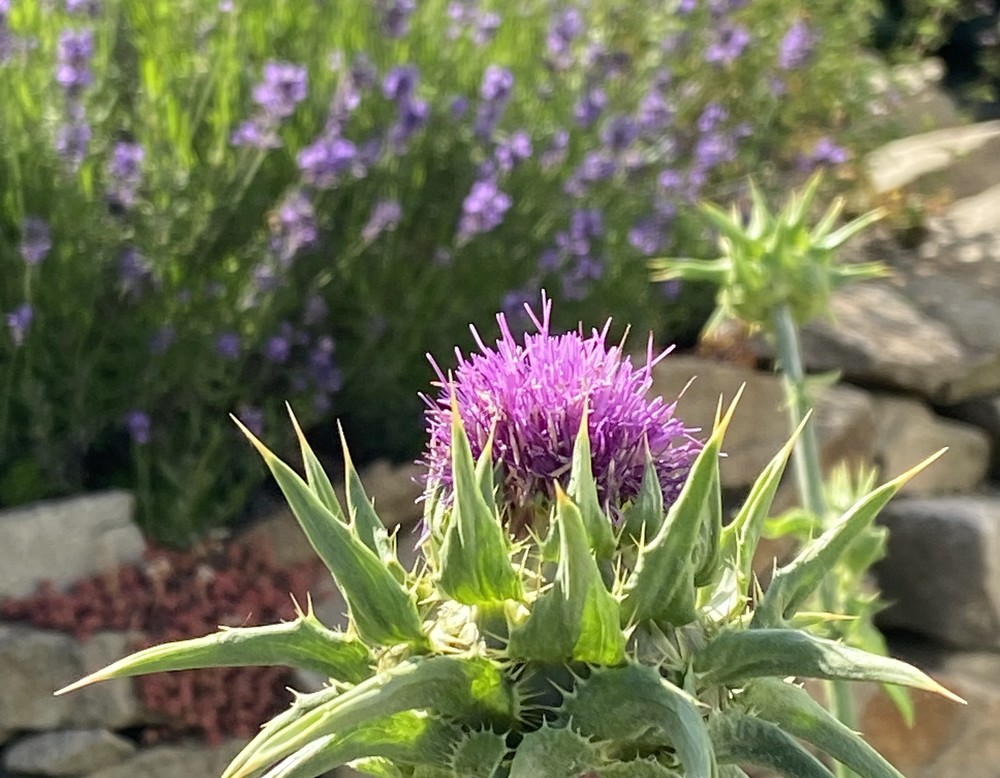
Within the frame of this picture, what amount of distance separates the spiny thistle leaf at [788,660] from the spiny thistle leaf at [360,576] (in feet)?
0.88

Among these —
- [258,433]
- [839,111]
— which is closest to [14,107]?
[258,433]

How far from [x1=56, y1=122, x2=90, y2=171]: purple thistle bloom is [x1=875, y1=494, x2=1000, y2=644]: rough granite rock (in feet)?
9.33

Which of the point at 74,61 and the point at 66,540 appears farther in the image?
the point at 66,540

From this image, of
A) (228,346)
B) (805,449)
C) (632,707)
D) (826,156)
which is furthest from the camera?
(826,156)

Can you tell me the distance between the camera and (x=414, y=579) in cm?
120

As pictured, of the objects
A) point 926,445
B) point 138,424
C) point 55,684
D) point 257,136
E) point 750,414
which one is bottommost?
point 926,445

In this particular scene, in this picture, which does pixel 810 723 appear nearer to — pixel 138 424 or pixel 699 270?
pixel 699 270

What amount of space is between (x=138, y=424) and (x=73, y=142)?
2.26ft

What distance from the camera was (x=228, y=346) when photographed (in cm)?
305

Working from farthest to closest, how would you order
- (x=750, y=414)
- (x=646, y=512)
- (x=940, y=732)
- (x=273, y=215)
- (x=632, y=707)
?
(x=750, y=414)
(x=940, y=732)
(x=273, y=215)
(x=646, y=512)
(x=632, y=707)

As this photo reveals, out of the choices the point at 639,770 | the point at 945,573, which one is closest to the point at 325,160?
the point at 639,770

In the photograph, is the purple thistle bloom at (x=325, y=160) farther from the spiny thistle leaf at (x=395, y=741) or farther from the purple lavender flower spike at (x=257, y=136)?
the spiny thistle leaf at (x=395, y=741)

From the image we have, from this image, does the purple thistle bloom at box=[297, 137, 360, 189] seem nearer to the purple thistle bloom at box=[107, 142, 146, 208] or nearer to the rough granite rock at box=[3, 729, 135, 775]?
the purple thistle bloom at box=[107, 142, 146, 208]

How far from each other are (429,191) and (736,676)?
268 cm
